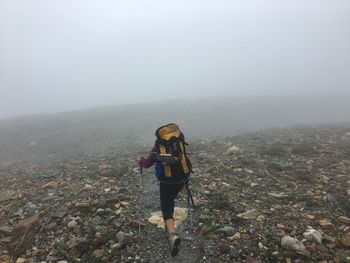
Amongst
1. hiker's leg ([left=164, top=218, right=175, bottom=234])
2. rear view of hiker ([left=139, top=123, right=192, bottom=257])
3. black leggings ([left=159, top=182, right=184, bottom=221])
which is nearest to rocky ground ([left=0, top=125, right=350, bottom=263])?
hiker's leg ([left=164, top=218, right=175, bottom=234])

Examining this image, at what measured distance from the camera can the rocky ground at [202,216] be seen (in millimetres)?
7457

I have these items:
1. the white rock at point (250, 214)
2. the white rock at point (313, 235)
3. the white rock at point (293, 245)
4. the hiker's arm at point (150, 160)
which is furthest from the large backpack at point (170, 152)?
the white rock at point (313, 235)

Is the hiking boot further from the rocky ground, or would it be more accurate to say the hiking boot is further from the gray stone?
the gray stone

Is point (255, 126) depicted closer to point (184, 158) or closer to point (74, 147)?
point (74, 147)

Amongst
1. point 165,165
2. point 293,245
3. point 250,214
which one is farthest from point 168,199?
point 293,245

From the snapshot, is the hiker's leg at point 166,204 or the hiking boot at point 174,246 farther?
the hiker's leg at point 166,204

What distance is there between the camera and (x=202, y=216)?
9070mm

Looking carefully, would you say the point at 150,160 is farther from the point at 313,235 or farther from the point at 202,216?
the point at 313,235

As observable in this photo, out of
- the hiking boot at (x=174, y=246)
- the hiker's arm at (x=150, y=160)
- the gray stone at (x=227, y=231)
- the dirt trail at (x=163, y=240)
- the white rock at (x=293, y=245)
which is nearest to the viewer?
the hiking boot at (x=174, y=246)

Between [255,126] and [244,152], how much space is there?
27191 millimetres

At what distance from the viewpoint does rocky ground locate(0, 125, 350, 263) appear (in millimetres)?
7457

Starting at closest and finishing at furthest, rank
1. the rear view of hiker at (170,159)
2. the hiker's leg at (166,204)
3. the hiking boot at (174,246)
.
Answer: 1. the hiking boot at (174,246)
2. the rear view of hiker at (170,159)
3. the hiker's leg at (166,204)

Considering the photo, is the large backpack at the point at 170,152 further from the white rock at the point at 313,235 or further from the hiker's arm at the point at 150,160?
the white rock at the point at 313,235

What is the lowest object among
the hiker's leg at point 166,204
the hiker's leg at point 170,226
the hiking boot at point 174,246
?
the hiking boot at point 174,246
